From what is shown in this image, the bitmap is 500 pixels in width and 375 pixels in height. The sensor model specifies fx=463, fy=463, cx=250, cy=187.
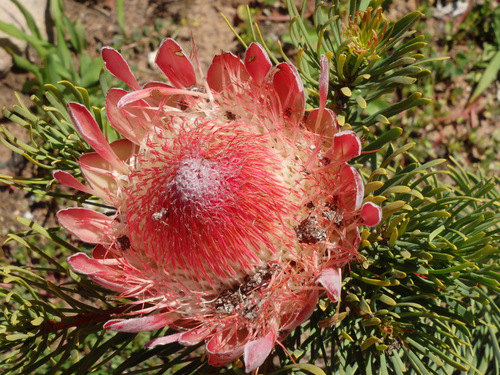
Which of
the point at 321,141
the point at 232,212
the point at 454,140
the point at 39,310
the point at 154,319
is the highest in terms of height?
the point at 321,141

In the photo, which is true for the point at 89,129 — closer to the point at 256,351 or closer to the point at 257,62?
the point at 257,62

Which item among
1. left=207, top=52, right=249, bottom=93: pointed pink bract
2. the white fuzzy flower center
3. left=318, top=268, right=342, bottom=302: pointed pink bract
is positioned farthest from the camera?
left=207, top=52, right=249, bottom=93: pointed pink bract

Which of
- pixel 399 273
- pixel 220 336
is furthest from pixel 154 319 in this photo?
pixel 399 273

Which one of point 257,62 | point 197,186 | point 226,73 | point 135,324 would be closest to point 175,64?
point 226,73

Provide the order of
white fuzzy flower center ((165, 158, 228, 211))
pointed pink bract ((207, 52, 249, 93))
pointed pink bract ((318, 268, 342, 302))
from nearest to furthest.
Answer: pointed pink bract ((318, 268, 342, 302)) < white fuzzy flower center ((165, 158, 228, 211)) < pointed pink bract ((207, 52, 249, 93))

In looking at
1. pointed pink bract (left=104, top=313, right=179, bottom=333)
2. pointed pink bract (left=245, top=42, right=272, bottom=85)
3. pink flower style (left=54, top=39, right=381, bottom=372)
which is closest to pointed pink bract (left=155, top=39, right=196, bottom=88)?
pink flower style (left=54, top=39, right=381, bottom=372)

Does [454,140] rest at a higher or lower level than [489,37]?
lower

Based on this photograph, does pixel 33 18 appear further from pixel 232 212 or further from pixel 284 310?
pixel 284 310

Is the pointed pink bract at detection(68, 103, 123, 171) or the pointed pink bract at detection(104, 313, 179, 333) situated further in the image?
the pointed pink bract at detection(68, 103, 123, 171)

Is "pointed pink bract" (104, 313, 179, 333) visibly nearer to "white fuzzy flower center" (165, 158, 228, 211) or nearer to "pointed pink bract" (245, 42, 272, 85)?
"white fuzzy flower center" (165, 158, 228, 211)
